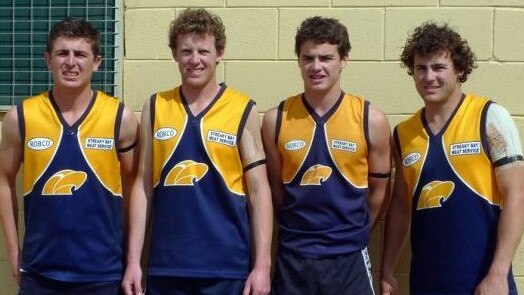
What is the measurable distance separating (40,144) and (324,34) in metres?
1.31

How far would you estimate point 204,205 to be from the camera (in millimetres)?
3104

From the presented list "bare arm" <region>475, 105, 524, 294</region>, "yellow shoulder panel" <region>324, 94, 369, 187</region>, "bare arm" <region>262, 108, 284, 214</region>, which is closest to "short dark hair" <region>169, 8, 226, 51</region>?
"bare arm" <region>262, 108, 284, 214</region>

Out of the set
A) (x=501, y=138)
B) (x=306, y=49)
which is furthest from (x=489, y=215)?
(x=306, y=49)

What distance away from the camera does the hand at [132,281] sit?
3.14 metres

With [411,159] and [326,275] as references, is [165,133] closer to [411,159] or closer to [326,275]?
[326,275]

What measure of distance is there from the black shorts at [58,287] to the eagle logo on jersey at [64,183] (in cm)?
37

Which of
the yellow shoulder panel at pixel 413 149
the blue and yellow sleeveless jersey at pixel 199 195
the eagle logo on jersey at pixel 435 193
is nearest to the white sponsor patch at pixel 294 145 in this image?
the blue and yellow sleeveless jersey at pixel 199 195

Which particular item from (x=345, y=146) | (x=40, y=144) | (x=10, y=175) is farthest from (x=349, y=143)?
(x=10, y=175)

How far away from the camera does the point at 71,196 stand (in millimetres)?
3135

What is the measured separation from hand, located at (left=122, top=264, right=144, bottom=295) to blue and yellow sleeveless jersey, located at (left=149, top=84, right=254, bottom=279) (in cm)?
7

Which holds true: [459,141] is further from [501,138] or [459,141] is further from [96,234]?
[96,234]

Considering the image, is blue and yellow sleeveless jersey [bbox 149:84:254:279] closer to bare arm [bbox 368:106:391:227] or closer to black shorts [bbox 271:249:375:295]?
black shorts [bbox 271:249:375:295]

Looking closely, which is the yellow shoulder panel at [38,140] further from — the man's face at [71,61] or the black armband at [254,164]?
the black armband at [254,164]

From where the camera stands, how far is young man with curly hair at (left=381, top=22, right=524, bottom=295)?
2898 mm
